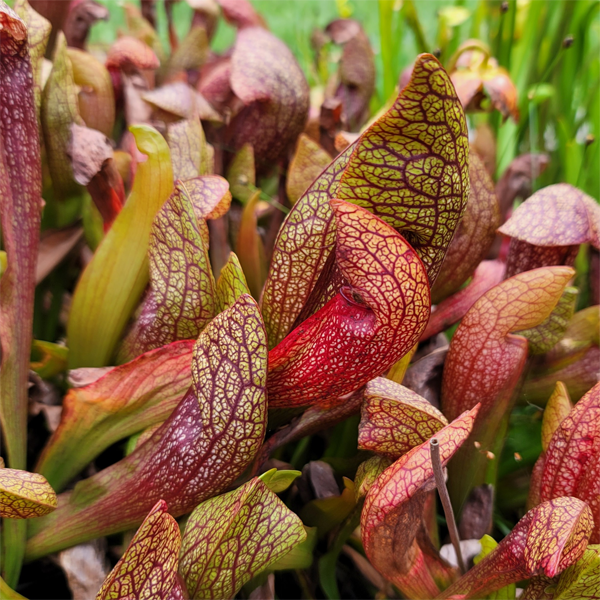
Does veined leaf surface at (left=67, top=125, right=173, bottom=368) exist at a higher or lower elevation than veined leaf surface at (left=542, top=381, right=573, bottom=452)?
higher

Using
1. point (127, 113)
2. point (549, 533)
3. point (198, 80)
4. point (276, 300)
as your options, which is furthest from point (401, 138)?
point (198, 80)

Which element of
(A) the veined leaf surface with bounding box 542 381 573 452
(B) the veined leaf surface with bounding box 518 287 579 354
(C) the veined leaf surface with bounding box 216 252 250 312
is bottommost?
(A) the veined leaf surface with bounding box 542 381 573 452

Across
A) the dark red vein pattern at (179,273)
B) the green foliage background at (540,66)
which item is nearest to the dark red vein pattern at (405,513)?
the dark red vein pattern at (179,273)

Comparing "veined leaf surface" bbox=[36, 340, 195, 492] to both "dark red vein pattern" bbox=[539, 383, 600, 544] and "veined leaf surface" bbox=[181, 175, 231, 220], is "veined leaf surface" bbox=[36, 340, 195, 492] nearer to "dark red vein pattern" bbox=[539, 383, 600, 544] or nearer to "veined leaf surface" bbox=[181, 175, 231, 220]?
"veined leaf surface" bbox=[181, 175, 231, 220]

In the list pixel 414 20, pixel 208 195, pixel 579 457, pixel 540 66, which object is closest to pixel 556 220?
pixel 579 457

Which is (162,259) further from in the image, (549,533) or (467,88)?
(467,88)

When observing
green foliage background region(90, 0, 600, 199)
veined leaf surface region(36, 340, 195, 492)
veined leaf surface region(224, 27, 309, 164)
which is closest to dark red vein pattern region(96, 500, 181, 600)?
veined leaf surface region(36, 340, 195, 492)

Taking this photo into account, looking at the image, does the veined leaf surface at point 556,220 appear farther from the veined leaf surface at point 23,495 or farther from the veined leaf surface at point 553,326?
the veined leaf surface at point 23,495
